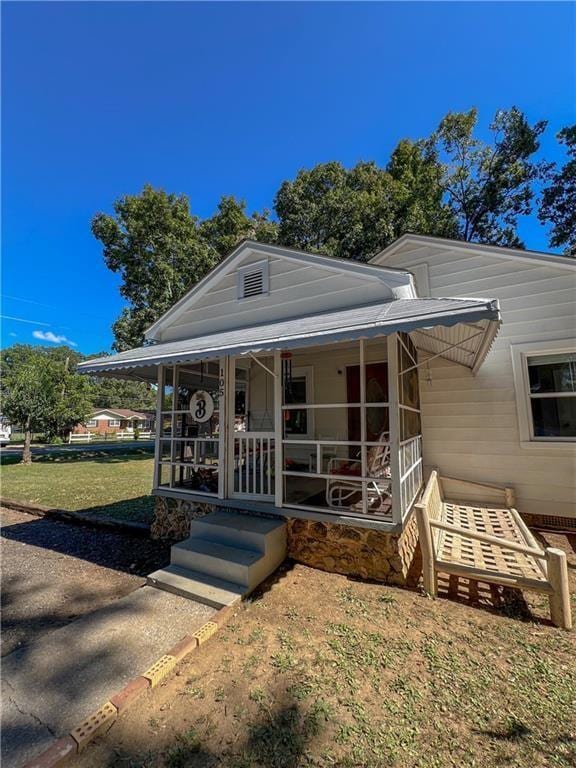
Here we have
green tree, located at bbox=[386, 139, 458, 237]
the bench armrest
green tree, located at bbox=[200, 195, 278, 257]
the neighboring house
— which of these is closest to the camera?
the bench armrest

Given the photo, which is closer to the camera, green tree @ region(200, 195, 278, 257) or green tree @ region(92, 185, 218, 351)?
green tree @ region(92, 185, 218, 351)

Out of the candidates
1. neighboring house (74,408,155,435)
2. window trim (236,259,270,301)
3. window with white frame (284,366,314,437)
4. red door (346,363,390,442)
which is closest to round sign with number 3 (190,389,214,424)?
window trim (236,259,270,301)

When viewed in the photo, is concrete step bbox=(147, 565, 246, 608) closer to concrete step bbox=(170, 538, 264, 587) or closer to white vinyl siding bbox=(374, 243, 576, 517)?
concrete step bbox=(170, 538, 264, 587)

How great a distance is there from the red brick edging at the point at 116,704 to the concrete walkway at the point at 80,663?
7cm

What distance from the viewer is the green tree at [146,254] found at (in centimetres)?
1736

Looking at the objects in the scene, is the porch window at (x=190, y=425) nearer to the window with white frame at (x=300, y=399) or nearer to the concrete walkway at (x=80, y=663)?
the window with white frame at (x=300, y=399)

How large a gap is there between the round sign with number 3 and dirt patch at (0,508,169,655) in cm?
231

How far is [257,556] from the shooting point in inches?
163

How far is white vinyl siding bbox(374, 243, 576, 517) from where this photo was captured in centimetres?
596

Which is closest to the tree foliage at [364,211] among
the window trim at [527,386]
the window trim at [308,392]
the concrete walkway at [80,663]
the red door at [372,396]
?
the window trim at [308,392]

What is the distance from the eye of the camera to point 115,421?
5822 cm

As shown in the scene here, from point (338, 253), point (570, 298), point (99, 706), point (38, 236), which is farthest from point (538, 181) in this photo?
point (38, 236)

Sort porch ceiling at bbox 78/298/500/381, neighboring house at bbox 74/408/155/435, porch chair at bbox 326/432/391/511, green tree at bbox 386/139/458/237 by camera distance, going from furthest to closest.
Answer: neighboring house at bbox 74/408/155/435 → green tree at bbox 386/139/458/237 → porch chair at bbox 326/432/391/511 → porch ceiling at bbox 78/298/500/381

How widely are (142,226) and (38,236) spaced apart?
1221cm
